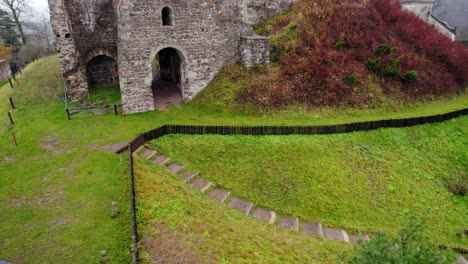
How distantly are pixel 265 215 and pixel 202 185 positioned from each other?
300cm

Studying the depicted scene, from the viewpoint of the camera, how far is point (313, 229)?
1211cm

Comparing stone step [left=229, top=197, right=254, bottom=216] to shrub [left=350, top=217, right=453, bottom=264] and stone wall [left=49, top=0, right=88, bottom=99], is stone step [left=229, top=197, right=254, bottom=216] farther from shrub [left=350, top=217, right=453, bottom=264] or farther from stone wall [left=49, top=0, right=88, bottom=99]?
stone wall [left=49, top=0, right=88, bottom=99]

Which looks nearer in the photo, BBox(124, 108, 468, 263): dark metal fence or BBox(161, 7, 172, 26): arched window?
BBox(124, 108, 468, 263): dark metal fence

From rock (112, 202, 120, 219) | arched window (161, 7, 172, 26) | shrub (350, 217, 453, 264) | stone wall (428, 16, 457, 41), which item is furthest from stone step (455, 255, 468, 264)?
stone wall (428, 16, 457, 41)

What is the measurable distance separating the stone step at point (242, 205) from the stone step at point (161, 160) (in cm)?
360

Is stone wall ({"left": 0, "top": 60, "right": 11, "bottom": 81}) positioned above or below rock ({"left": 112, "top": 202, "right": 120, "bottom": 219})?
above

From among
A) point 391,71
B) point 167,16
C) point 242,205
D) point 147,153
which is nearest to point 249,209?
point 242,205

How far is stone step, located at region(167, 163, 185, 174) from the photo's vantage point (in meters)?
13.4

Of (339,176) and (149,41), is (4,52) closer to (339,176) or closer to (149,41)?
(149,41)

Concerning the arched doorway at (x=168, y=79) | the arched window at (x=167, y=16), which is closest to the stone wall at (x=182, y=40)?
the arched window at (x=167, y=16)

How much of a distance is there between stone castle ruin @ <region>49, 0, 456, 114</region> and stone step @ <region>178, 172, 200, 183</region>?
23.2 ft

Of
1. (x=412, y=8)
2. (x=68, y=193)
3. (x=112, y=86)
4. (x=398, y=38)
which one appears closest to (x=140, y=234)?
(x=68, y=193)

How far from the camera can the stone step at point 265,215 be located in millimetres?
12152

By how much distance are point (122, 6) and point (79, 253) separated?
13.2 metres
